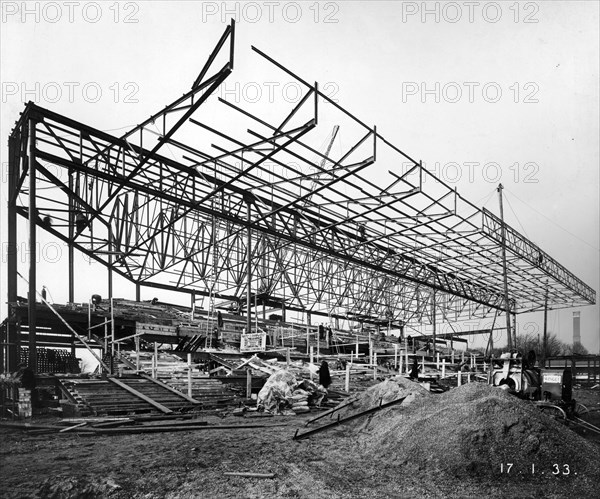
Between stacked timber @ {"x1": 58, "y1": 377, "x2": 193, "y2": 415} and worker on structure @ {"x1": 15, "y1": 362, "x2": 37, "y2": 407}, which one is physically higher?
worker on structure @ {"x1": 15, "y1": 362, "x2": 37, "y2": 407}

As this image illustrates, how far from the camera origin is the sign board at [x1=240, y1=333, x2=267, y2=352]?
74.0 ft

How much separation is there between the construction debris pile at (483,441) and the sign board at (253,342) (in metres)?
12.8

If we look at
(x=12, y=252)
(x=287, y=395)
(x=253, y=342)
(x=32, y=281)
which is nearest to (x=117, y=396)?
(x=32, y=281)

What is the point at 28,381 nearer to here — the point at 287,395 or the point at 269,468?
the point at 287,395

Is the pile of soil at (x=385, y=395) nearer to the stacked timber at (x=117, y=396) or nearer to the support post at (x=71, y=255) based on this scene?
the stacked timber at (x=117, y=396)

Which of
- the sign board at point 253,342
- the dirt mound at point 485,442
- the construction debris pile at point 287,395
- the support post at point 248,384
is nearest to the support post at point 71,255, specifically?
the sign board at point 253,342

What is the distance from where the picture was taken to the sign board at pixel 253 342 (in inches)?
888

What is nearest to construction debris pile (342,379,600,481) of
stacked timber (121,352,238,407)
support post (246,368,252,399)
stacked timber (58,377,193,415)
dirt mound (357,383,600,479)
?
dirt mound (357,383,600,479)

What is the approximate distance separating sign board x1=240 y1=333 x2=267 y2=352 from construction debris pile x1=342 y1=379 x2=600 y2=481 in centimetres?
1275

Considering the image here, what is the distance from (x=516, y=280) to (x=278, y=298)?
20526mm

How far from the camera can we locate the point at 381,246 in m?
35.6

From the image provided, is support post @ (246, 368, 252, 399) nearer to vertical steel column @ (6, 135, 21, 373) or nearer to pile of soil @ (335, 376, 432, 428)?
pile of soil @ (335, 376, 432, 428)

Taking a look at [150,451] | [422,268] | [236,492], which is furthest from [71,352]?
[422,268]

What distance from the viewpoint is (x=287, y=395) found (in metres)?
15.2
